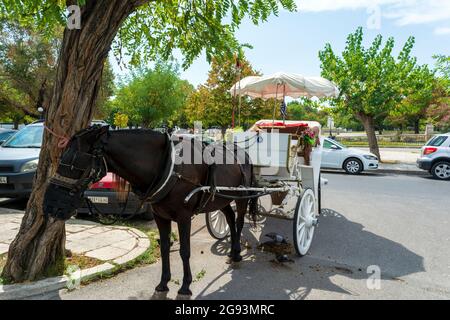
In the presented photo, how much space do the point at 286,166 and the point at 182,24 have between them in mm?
2747

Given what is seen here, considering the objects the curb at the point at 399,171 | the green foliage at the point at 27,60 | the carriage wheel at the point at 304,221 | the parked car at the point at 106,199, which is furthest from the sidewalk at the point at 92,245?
the green foliage at the point at 27,60

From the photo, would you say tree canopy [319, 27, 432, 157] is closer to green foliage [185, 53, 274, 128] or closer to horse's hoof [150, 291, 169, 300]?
green foliage [185, 53, 274, 128]

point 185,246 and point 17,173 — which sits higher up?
point 17,173

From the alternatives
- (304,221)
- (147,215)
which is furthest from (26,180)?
(304,221)

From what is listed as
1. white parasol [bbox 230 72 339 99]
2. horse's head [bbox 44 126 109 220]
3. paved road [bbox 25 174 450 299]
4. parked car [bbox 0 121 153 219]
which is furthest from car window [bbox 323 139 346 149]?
horse's head [bbox 44 126 109 220]

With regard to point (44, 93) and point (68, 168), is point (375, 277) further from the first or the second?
point (44, 93)

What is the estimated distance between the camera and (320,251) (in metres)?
5.52

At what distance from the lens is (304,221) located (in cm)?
536

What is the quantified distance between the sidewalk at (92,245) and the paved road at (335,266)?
241 mm

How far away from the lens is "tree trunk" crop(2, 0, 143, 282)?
389cm

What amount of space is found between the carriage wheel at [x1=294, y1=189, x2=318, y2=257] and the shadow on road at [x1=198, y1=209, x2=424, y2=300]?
18 centimetres

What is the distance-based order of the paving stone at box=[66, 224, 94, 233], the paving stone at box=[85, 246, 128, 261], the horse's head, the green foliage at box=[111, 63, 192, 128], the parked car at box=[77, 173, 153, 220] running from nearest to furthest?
the horse's head < the paving stone at box=[85, 246, 128, 261] < the paving stone at box=[66, 224, 94, 233] < the parked car at box=[77, 173, 153, 220] < the green foliage at box=[111, 63, 192, 128]

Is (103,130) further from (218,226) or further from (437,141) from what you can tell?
(437,141)

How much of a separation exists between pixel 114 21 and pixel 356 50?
17.1 meters
